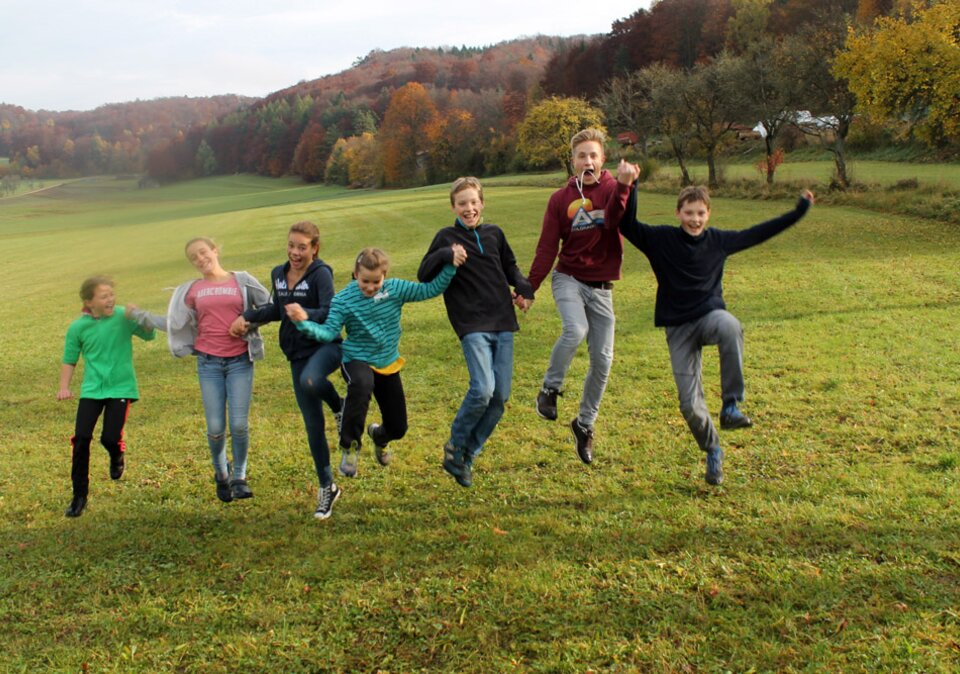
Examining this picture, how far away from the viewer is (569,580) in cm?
477

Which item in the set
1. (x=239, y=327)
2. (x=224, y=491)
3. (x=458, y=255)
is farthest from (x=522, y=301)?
(x=224, y=491)

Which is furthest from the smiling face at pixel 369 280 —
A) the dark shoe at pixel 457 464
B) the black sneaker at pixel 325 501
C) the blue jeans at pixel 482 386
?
the black sneaker at pixel 325 501

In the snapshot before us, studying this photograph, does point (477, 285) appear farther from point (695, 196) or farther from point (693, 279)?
point (695, 196)

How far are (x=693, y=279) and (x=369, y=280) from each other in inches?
110

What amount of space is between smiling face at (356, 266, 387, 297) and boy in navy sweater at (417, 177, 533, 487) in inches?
13.8

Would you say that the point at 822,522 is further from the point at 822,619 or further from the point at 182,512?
the point at 182,512

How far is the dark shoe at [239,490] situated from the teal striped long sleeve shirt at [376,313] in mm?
1660

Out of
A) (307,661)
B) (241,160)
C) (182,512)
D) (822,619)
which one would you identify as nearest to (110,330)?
(182,512)

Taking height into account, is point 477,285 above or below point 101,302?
above

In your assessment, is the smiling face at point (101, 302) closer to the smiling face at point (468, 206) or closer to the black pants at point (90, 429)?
the black pants at point (90, 429)

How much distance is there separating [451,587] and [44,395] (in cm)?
990

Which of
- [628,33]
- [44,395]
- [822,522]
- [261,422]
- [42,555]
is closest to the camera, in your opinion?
[822,522]

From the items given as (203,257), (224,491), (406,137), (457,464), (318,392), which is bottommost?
(224,491)

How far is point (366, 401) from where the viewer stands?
5.74 m
